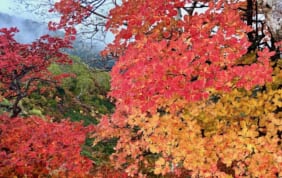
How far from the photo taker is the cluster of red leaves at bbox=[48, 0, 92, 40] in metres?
8.59

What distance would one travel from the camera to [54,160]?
7.84 m

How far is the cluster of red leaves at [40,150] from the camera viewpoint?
7711 mm

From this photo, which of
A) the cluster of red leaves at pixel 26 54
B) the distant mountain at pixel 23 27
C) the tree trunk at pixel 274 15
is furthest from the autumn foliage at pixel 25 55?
the distant mountain at pixel 23 27

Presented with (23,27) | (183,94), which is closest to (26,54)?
(183,94)

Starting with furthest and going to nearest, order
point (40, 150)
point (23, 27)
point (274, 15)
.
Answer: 1. point (23, 27)
2. point (40, 150)
3. point (274, 15)

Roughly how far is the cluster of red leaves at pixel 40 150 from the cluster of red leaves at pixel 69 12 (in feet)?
7.39

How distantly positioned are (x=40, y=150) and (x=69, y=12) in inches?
122

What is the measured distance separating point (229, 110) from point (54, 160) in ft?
12.3

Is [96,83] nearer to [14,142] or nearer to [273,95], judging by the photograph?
[14,142]

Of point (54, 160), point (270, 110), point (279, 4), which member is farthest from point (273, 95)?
point (54, 160)

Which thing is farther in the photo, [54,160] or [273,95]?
[54,160]

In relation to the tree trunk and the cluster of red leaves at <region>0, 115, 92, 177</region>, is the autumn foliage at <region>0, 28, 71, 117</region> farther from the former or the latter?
the tree trunk

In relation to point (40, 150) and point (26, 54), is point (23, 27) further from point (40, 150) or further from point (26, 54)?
point (40, 150)

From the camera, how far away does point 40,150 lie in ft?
25.3
